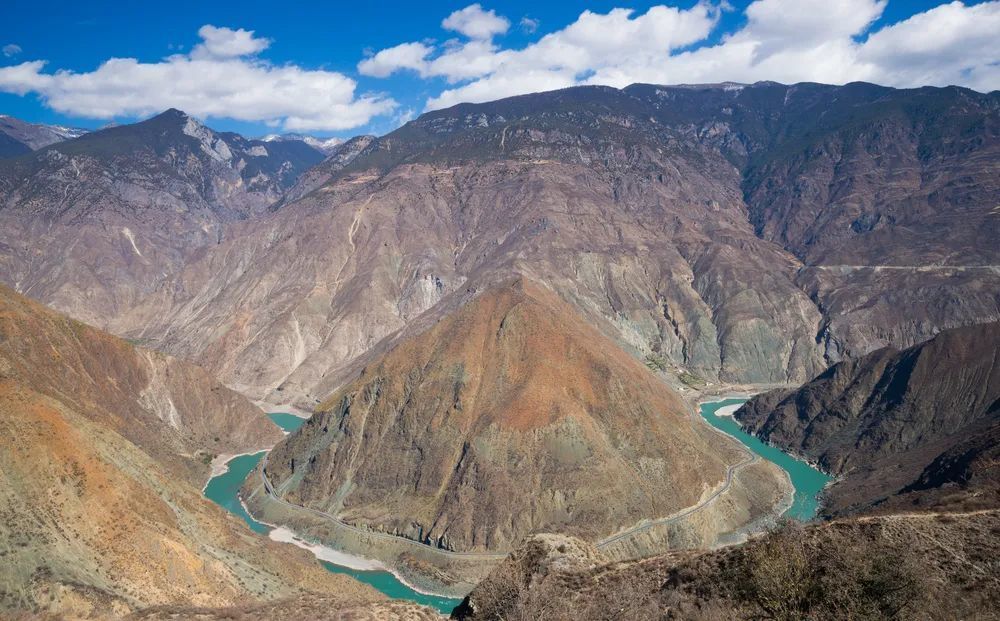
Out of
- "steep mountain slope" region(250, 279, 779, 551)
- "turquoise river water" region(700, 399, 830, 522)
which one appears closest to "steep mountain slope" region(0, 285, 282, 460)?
"steep mountain slope" region(250, 279, 779, 551)

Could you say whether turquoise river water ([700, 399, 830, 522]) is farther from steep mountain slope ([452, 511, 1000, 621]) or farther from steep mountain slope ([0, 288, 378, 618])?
steep mountain slope ([0, 288, 378, 618])

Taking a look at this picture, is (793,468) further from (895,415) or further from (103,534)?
(103,534)

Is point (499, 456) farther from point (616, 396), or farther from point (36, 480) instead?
point (36, 480)

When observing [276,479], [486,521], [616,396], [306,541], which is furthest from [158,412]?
[616,396]

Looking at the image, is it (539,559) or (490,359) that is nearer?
(539,559)

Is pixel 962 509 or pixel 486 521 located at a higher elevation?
pixel 962 509

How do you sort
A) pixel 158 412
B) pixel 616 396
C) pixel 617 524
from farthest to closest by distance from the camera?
1. pixel 158 412
2. pixel 616 396
3. pixel 617 524

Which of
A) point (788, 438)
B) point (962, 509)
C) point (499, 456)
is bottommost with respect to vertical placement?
point (788, 438)
